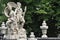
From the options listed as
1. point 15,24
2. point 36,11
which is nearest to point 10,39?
point 15,24

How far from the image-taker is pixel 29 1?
22.4 metres

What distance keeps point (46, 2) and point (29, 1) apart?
1.24 meters

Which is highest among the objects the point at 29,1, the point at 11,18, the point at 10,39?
the point at 29,1

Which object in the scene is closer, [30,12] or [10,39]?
[10,39]

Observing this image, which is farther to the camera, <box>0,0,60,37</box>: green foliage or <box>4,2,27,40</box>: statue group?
<box>0,0,60,37</box>: green foliage

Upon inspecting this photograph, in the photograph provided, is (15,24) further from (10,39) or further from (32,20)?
(32,20)

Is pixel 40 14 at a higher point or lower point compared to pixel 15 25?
higher

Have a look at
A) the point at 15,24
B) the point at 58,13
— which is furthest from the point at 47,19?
the point at 15,24

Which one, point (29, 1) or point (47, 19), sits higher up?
point (29, 1)

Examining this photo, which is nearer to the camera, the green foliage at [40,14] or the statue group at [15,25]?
the statue group at [15,25]

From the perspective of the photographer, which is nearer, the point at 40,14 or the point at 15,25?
the point at 15,25

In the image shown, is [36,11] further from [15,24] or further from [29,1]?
[15,24]

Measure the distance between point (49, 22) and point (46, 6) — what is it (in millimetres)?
1571

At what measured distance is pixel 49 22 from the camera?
23.2 m
